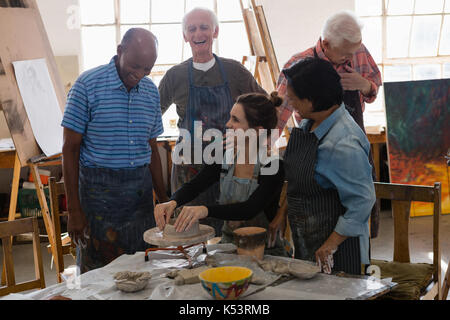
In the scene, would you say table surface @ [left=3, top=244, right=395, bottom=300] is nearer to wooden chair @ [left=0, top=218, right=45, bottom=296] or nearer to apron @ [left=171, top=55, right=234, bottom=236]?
wooden chair @ [left=0, top=218, right=45, bottom=296]

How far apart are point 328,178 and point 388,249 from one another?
2.79 m

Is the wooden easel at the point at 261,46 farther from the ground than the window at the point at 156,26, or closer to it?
closer to it

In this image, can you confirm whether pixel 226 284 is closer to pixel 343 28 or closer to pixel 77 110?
pixel 77 110

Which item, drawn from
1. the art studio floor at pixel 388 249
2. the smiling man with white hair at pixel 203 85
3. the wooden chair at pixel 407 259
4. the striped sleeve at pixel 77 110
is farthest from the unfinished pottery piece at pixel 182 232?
the art studio floor at pixel 388 249

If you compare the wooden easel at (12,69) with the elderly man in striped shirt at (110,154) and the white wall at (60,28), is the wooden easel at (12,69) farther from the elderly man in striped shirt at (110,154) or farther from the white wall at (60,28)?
the white wall at (60,28)

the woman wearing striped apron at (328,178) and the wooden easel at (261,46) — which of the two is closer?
the woman wearing striped apron at (328,178)

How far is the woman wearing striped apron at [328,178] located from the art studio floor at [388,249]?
2.25 metres

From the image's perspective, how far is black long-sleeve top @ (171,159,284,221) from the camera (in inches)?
70.0

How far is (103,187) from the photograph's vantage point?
81.0 inches

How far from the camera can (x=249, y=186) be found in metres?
1.96

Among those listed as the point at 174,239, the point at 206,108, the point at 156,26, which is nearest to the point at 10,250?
the point at 174,239

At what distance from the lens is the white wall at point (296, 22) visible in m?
5.72

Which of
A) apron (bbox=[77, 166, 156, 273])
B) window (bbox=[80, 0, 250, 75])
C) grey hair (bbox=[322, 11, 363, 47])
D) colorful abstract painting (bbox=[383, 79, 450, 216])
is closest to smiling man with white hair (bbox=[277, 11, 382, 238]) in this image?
grey hair (bbox=[322, 11, 363, 47])

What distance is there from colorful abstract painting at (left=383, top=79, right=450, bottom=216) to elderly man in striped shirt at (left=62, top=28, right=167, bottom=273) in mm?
3217
